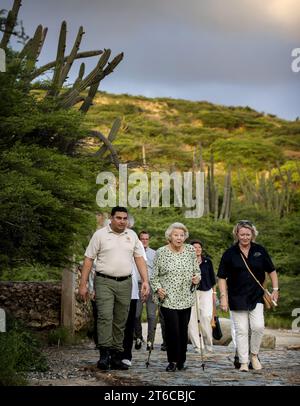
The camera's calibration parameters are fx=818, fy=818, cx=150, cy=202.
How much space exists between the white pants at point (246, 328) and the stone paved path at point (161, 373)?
26 cm

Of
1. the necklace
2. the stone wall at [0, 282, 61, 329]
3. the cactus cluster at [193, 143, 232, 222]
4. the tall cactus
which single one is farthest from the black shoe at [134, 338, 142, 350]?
the cactus cluster at [193, 143, 232, 222]

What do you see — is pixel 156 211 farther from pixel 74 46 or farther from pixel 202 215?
pixel 74 46

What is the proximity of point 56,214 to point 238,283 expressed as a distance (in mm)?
2686

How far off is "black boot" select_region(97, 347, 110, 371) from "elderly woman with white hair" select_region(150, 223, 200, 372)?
0.69 meters

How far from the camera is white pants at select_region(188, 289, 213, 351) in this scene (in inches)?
480

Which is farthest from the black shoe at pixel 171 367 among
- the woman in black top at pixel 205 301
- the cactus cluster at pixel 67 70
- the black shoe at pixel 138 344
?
the cactus cluster at pixel 67 70

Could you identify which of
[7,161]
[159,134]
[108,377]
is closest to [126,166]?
[7,161]

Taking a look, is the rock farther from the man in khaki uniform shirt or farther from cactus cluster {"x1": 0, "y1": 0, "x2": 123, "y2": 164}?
the man in khaki uniform shirt

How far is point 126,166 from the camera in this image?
1315 centimetres

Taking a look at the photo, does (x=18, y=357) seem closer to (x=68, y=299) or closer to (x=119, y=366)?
(x=119, y=366)

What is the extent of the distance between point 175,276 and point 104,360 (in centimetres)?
125

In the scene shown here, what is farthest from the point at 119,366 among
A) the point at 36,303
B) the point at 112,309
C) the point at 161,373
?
the point at 36,303

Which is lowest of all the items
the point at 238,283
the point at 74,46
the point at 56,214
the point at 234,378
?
the point at 234,378

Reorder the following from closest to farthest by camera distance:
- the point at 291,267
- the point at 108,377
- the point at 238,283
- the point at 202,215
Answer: the point at 108,377
the point at 238,283
the point at 291,267
the point at 202,215
